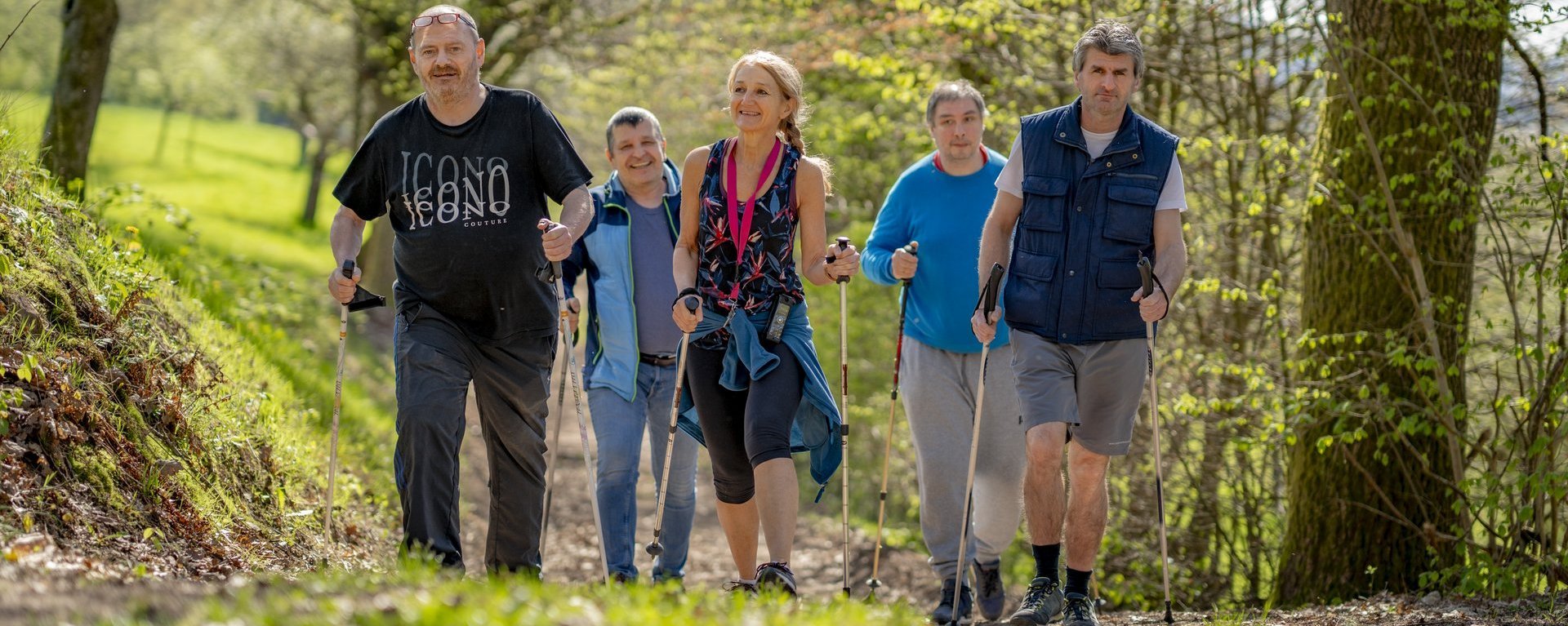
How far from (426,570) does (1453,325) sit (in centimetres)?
520

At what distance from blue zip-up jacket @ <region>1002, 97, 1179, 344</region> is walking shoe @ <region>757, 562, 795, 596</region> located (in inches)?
55.9

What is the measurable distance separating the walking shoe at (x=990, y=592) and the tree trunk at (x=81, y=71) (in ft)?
22.6

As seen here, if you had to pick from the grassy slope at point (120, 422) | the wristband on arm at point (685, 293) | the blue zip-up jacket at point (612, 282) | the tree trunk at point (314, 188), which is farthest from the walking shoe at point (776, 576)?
the tree trunk at point (314, 188)

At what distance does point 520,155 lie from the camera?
5.92 m

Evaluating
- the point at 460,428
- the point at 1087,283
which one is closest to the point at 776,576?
the point at 460,428

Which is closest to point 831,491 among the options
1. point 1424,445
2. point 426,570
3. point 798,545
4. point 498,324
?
point 798,545

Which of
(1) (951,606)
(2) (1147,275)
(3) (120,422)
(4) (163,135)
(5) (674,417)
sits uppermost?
(4) (163,135)

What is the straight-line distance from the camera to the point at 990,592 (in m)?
6.91

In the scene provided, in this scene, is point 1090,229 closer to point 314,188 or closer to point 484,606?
point 484,606

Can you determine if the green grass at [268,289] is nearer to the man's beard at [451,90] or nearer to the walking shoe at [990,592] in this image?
the man's beard at [451,90]

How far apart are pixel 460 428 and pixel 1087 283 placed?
2550 mm

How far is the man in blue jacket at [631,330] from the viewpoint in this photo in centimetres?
725

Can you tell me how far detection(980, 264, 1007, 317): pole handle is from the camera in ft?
19.5

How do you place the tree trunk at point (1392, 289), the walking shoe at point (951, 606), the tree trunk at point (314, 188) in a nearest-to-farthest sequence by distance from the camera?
1. the walking shoe at point (951, 606)
2. the tree trunk at point (1392, 289)
3. the tree trunk at point (314, 188)
